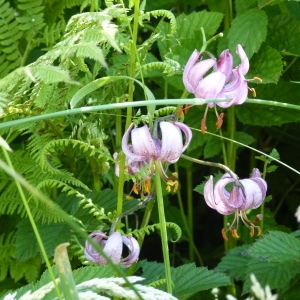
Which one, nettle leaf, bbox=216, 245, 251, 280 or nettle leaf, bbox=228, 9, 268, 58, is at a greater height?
nettle leaf, bbox=228, 9, 268, 58

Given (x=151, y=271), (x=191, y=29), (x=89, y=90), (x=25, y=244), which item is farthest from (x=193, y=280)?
(x=191, y=29)

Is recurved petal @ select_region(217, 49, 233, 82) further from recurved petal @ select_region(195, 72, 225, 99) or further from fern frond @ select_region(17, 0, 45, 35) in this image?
fern frond @ select_region(17, 0, 45, 35)

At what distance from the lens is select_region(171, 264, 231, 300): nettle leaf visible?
1.34m

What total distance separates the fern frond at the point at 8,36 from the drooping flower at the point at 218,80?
81 cm

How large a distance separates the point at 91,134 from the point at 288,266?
507mm

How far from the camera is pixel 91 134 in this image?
133 cm

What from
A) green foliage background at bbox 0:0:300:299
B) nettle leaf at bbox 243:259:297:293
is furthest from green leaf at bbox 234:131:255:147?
nettle leaf at bbox 243:259:297:293

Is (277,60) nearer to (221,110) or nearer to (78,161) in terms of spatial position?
(221,110)

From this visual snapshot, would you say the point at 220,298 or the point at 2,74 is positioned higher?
the point at 2,74

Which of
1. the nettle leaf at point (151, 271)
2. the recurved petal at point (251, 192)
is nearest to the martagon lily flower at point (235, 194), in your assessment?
the recurved petal at point (251, 192)

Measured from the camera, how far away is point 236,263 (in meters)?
1.62

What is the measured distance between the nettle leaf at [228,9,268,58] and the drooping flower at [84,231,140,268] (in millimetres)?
662

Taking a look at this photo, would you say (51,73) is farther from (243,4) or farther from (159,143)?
(243,4)

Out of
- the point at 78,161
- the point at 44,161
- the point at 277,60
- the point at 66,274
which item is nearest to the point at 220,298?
the point at 78,161
